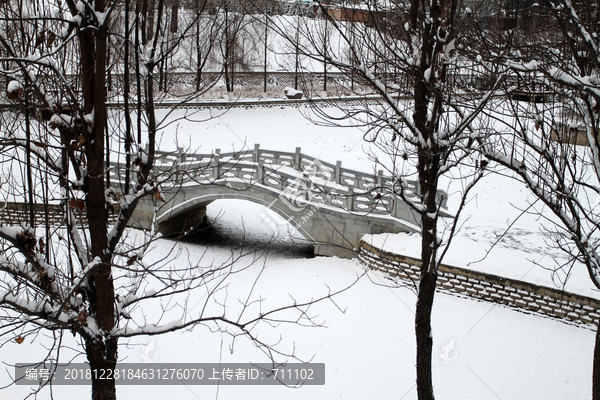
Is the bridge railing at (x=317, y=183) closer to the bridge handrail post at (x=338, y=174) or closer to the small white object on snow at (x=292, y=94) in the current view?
the bridge handrail post at (x=338, y=174)

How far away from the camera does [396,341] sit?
30.9ft

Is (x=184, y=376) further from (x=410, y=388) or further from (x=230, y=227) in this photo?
(x=230, y=227)

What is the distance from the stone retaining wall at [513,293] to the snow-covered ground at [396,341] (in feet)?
0.54

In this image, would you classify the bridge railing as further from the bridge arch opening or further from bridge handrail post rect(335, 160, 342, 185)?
the bridge arch opening

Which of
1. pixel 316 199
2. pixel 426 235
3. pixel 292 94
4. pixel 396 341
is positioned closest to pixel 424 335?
pixel 426 235

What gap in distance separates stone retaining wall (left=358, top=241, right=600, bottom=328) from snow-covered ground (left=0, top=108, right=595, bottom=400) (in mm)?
165

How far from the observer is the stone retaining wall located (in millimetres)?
9391

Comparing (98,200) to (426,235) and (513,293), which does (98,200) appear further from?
(513,293)

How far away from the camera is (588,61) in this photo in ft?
18.2

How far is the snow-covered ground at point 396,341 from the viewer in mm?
8219

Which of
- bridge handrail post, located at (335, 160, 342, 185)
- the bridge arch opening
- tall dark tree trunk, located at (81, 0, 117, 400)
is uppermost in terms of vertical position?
tall dark tree trunk, located at (81, 0, 117, 400)

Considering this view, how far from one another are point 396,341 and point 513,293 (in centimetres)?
266

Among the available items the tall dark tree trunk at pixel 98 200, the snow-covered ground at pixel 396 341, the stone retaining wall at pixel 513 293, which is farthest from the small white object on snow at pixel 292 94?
the tall dark tree trunk at pixel 98 200

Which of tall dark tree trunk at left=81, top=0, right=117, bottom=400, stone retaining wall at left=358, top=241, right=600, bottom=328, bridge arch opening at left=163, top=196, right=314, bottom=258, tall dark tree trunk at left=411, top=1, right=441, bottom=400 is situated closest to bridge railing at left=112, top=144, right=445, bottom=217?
bridge arch opening at left=163, top=196, right=314, bottom=258
